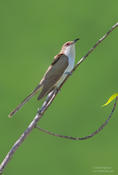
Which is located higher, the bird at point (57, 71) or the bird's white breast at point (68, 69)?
the bird at point (57, 71)

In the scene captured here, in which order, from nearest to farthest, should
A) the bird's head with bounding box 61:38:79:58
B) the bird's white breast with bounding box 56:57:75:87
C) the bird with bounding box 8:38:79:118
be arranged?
the bird with bounding box 8:38:79:118
the bird's white breast with bounding box 56:57:75:87
the bird's head with bounding box 61:38:79:58

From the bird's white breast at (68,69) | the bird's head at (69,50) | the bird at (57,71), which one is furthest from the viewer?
the bird's head at (69,50)

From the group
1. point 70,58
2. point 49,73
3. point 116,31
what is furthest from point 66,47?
point 116,31

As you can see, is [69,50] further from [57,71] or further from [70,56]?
[57,71]

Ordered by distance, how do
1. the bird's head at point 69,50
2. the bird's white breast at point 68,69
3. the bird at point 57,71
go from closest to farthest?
the bird at point 57,71 → the bird's white breast at point 68,69 → the bird's head at point 69,50

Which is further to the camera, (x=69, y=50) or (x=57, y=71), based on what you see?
(x=69, y=50)

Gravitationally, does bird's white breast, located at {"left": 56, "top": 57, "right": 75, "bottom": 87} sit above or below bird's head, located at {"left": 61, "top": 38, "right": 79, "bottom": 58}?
below

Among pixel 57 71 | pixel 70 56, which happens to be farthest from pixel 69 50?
pixel 57 71

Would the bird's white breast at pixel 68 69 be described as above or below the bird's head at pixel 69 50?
below

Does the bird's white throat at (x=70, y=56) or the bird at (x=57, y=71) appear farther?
the bird's white throat at (x=70, y=56)

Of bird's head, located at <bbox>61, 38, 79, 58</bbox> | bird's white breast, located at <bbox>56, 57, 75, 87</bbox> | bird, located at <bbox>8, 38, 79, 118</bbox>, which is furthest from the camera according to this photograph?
bird's head, located at <bbox>61, 38, 79, 58</bbox>

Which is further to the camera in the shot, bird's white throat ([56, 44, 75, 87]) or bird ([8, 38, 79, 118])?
bird's white throat ([56, 44, 75, 87])

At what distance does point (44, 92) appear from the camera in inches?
38.5

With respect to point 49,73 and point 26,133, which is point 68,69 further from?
point 26,133
